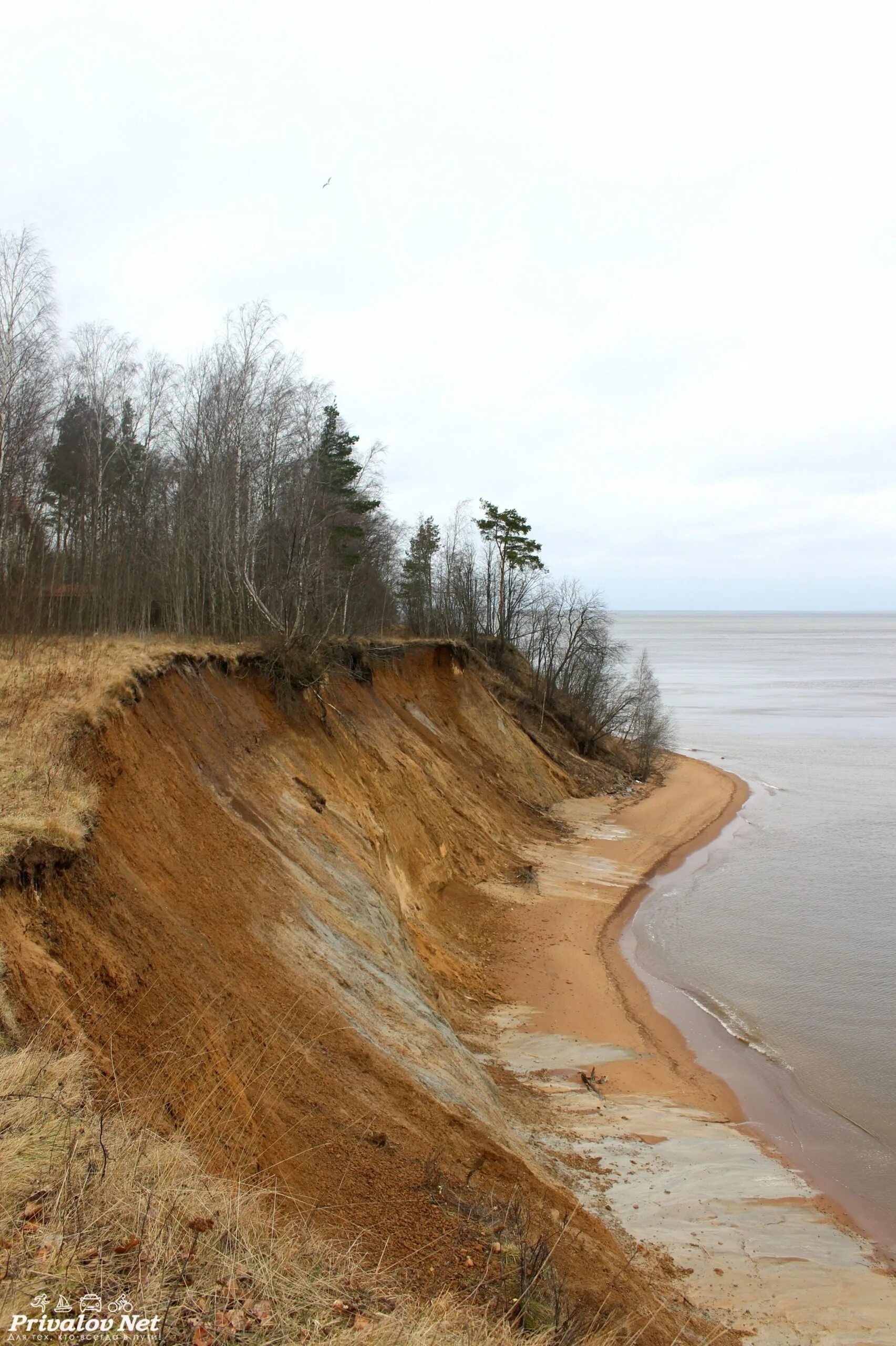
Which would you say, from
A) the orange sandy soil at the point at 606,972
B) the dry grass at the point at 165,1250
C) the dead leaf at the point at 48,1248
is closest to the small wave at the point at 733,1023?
the orange sandy soil at the point at 606,972

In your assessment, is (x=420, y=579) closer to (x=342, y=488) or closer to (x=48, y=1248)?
(x=342, y=488)

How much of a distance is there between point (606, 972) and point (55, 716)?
12.4 m

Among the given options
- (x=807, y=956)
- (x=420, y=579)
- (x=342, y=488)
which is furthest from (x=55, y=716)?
(x=420, y=579)

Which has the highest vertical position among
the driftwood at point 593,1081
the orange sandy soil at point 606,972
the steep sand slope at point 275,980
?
the steep sand slope at point 275,980

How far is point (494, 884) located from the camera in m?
21.5

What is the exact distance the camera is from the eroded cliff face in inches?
249

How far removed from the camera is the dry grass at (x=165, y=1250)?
3625 millimetres

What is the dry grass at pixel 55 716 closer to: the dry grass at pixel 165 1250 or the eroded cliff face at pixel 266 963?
the eroded cliff face at pixel 266 963

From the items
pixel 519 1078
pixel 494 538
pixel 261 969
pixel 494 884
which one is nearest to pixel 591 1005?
pixel 519 1078

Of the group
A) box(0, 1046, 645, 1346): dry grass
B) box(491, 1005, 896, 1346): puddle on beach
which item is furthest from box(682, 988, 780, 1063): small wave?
box(0, 1046, 645, 1346): dry grass

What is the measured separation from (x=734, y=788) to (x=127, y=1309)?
1520 inches

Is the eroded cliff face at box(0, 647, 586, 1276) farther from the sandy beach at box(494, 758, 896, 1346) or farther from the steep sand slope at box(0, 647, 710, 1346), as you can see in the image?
the sandy beach at box(494, 758, 896, 1346)

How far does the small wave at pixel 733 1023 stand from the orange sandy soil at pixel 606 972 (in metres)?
1.03

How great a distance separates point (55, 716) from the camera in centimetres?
1030
